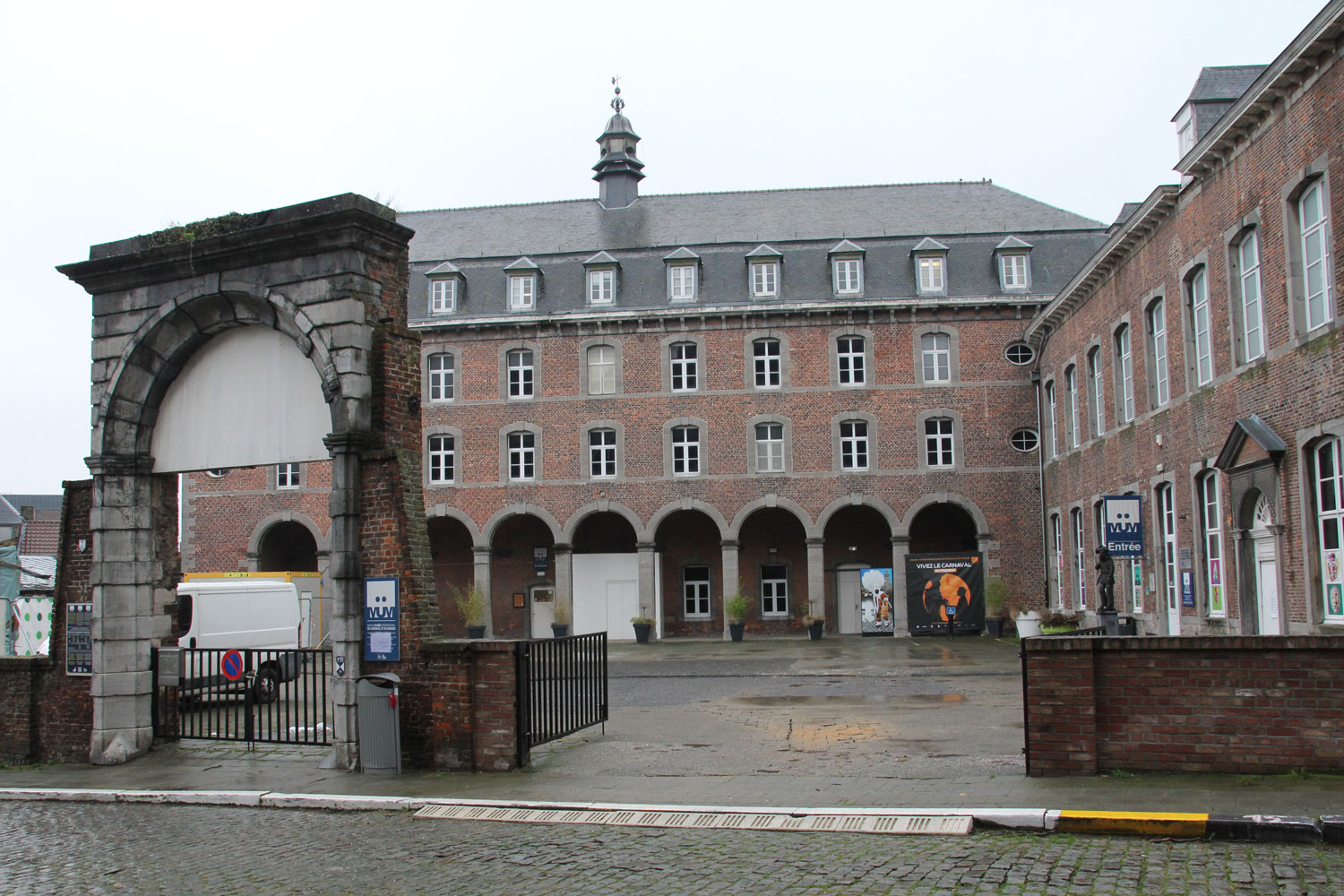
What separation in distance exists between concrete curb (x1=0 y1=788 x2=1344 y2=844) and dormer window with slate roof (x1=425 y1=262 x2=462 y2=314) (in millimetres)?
26204

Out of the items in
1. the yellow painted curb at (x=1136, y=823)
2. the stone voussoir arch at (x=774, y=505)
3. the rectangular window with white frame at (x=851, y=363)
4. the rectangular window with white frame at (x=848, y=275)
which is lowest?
the yellow painted curb at (x=1136, y=823)

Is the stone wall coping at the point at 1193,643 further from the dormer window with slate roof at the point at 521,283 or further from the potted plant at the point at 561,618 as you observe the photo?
the dormer window with slate roof at the point at 521,283

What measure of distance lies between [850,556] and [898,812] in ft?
91.4

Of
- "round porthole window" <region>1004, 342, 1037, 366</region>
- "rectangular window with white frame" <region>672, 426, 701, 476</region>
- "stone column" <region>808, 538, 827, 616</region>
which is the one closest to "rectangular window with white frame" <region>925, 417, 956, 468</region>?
"round porthole window" <region>1004, 342, 1037, 366</region>

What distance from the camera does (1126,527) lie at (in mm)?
16688

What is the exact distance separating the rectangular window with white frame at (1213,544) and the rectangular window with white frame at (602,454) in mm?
18209

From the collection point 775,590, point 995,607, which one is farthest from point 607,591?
point 995,607

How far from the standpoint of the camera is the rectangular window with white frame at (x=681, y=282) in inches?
1367

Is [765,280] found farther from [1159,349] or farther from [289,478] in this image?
[289,478]

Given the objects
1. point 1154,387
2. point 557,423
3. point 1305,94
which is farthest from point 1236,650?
point 557,423

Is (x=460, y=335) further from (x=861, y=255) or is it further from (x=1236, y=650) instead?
(x=1236, y=650)

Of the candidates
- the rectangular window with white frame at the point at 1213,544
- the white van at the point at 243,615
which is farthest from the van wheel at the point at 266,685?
the rectangular window with white frame at the point at 1213,544

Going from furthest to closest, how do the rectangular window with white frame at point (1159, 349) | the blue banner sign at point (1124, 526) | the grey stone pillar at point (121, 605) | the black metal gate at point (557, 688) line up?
the rectangular window with white frame at point (1159, 349) < the blue banner sign at point (1124, 526) < the grey stone pillar at point (121, 605) < the black metal gate at point (557, 688)

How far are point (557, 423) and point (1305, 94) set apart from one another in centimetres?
2292
